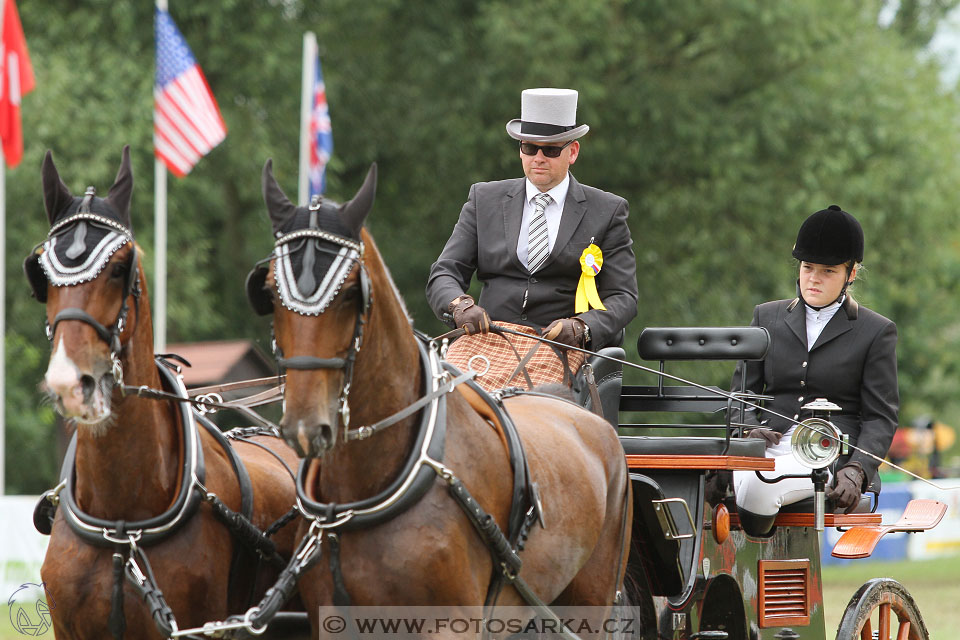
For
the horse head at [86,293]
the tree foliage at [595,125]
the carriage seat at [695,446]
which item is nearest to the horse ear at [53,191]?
the horse head at [86,293]

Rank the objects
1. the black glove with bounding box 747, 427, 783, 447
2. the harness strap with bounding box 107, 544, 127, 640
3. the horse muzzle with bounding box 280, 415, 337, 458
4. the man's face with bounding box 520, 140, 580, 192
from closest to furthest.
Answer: the horse muzzle with bounding box 280, 415, 337, 458 → the harness strap with bounding box 107, 544, 127, 640 → the man's face with bounding box 520, 140, 580, 192 → the black glove with bounding box 747, 427, 783, 447

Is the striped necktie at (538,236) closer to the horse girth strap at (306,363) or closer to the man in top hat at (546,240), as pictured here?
the man in top hat at (546,240)

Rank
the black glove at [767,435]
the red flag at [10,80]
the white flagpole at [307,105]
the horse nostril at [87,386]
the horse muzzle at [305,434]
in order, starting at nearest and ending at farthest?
the horse muzzle at [305,434], the horse nostril at [87,386], the black glove at [767,435], the red flag at [10,80], the white flagpole at [307,105]

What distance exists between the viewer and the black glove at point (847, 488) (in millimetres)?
5824

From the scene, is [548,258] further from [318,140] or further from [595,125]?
[595,125]

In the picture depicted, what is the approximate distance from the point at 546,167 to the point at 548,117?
0.68 ft

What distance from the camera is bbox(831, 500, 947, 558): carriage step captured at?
5.65 meters

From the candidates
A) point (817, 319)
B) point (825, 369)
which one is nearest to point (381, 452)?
point (825, 369)

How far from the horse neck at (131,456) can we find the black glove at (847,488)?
2991mm

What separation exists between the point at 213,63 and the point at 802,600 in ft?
49.0

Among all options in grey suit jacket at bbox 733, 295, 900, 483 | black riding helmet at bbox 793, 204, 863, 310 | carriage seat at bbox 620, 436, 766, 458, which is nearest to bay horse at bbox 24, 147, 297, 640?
carriage seat at bbox 620, 436, 766, 458

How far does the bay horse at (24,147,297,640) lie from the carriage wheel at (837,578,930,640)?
2697mm

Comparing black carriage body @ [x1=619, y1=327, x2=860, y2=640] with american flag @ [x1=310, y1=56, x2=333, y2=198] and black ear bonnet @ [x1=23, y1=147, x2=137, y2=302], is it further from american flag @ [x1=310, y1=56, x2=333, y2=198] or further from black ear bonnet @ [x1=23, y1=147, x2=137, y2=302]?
american flag @ [x1=310, y1=56, x2=333, y2=198]

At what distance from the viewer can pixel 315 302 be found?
3537 mm
